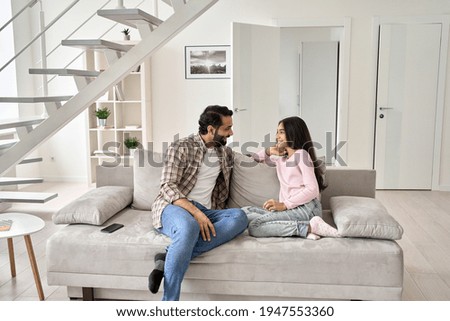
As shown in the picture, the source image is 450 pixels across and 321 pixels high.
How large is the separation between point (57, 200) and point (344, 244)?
3.63 m

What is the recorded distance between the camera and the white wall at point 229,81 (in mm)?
5691

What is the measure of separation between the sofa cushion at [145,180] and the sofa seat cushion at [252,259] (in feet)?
1.70

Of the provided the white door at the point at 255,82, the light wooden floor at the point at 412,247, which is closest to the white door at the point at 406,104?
the light wooden floor at the point at 412,247

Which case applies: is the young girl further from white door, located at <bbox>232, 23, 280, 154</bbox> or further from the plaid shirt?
white door, located at <bbox>232, 23, 280, 154</bbox>

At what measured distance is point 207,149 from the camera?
2.97 m

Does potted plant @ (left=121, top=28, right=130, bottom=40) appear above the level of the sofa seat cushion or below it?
above

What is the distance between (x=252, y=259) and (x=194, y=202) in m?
0.50

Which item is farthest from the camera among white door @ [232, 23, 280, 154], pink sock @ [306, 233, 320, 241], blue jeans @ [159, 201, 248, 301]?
white door @ [232, 23, 280, 154]

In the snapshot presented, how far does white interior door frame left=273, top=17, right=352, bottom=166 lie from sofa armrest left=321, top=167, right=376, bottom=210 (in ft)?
9.01

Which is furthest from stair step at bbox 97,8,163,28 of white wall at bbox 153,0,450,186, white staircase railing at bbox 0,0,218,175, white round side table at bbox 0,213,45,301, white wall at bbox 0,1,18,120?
white wall at bbox 0,1,18,120

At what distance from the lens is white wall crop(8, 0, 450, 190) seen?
569 cm

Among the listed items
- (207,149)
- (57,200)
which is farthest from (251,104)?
(207,149)

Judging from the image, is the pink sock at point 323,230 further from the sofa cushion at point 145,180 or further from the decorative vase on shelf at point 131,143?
the decorative vase on shelf at point 131,143

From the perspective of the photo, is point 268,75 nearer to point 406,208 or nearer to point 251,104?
point 251,104
